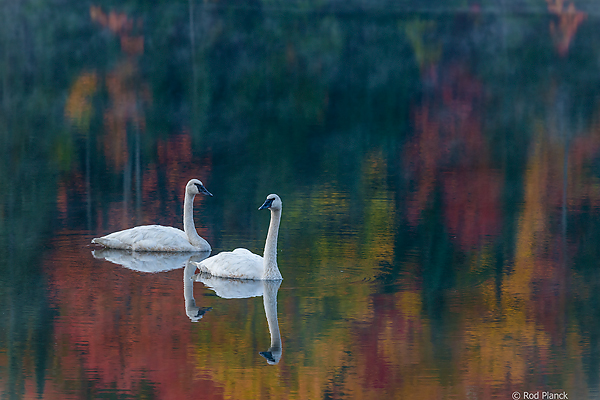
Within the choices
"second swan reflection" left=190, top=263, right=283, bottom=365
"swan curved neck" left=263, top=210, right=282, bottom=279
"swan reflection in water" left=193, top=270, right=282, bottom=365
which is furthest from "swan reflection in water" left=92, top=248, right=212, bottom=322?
"swan curved neck" left=263, top=210, right=282, bottom=279

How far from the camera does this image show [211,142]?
2611 centimetres

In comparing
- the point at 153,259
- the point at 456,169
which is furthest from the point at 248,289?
the point at 456,169

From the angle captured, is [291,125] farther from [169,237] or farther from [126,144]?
[169,237]

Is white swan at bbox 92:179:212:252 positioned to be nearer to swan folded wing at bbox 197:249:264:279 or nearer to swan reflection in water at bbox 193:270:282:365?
swan reflection in water at bbox 193:270:282:365

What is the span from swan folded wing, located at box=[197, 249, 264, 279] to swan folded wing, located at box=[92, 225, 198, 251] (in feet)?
4.99

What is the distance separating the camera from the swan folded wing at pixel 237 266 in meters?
13.0

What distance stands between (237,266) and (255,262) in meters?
0.25

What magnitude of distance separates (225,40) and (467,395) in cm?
4815

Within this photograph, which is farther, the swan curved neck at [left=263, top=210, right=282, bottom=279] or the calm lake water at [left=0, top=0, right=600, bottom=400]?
the swan curved neck at [left=263, top=210, right=282, bottom=279]

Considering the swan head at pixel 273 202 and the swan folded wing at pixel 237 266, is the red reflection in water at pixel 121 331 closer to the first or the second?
the swan folded wing at pixel 237 266

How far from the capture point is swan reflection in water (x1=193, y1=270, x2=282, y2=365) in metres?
11.6

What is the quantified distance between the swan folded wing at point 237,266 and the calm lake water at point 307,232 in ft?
0.56

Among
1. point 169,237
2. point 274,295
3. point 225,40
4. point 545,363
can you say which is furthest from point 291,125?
point 225,40

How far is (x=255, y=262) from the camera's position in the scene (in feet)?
43.0
